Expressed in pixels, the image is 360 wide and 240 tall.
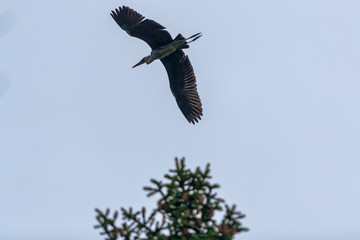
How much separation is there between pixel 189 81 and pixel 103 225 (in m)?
10.8

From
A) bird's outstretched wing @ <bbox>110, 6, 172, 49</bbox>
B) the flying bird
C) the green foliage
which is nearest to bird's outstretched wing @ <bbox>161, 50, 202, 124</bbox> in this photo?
the flying bird

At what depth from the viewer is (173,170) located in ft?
22.9

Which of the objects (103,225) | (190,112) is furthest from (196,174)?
(190,112)

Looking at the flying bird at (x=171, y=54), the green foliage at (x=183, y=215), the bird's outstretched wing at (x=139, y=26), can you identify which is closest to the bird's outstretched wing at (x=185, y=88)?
Answer: the flying bird at (x=171, y=54)

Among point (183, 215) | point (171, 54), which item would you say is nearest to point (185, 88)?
point (171, 54)

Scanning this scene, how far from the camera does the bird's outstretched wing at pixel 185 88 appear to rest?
17031 millimetres

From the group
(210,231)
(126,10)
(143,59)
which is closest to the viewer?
(210,231)

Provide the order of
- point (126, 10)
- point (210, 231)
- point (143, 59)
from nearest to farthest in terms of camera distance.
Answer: point (210, 231) < point (126, 10) < point (143, 59)

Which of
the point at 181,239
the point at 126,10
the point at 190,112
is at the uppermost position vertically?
the point at 126,10

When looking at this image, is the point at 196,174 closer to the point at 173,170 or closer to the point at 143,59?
the point at 173,170

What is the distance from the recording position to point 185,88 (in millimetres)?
17312

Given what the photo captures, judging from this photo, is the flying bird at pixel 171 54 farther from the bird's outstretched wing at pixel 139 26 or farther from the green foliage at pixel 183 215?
the green foliage at pixel 183 215

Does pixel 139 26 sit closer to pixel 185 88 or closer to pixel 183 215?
pixel 185 88

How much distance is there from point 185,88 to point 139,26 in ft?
8.58
